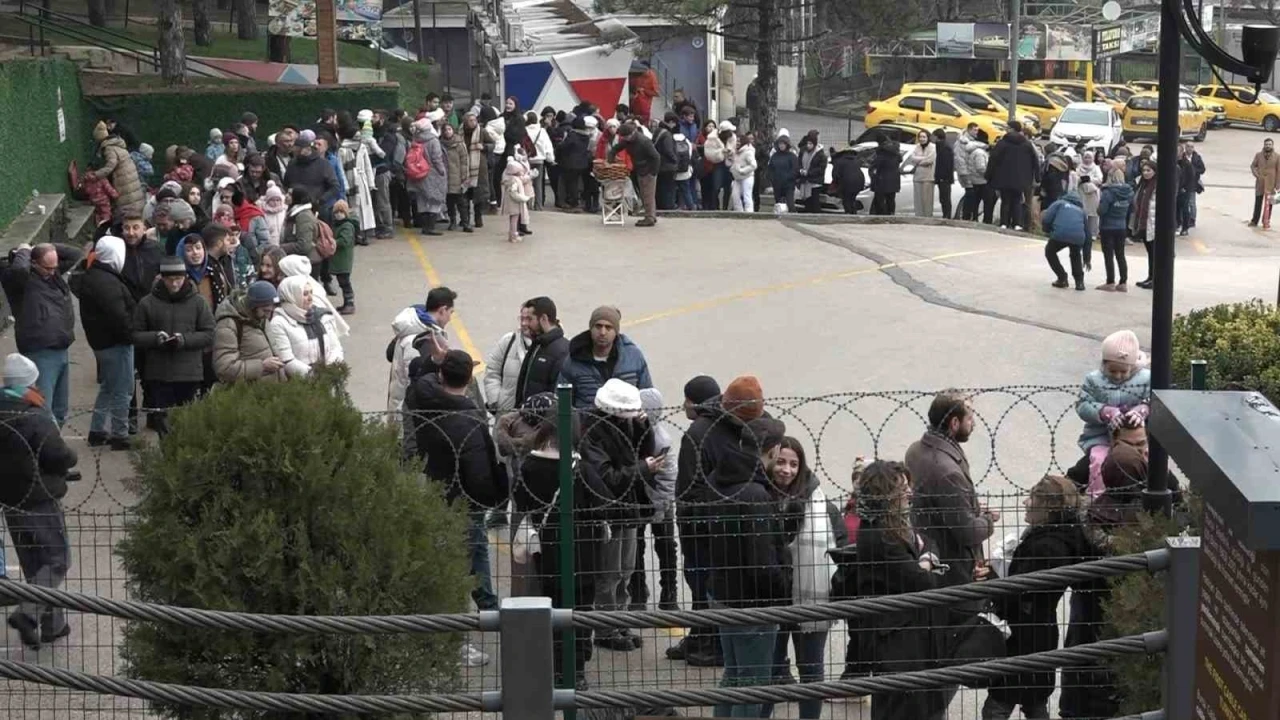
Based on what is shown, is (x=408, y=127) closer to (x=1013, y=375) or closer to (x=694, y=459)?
(x=1013, y=375)

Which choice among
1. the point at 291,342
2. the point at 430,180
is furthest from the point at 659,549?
the point at 430,180

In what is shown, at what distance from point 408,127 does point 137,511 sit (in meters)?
18.6

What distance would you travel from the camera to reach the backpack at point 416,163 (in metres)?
22.3

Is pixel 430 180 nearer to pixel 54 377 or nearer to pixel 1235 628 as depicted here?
pixel 54 377

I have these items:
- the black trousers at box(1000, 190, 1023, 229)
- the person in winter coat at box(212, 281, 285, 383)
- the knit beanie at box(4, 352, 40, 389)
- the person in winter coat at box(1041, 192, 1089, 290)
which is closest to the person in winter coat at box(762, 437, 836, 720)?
the knit beanie at box(4, 352, 40, 389)

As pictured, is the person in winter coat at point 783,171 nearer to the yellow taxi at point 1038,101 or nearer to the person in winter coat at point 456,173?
the person in winter coat at point 456,173

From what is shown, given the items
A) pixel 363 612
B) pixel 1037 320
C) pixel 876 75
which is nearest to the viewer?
pixel 363 612

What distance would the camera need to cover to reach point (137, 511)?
5734 millimetres

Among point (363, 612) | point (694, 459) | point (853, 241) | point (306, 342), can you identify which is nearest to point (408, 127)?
point (853, 241)

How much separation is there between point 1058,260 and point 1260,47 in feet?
39.2

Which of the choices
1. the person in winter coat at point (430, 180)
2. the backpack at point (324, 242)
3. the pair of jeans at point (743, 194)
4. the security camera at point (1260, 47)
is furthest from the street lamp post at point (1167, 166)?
the pair of jeans at point (743, 194)

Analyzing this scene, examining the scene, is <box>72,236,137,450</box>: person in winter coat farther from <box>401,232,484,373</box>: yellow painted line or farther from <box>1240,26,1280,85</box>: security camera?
<box>1240,26,1280,85</box>: security camera

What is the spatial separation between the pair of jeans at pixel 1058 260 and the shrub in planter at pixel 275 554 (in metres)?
14.8

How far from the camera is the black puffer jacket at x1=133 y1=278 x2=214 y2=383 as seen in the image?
12625 millimetres
